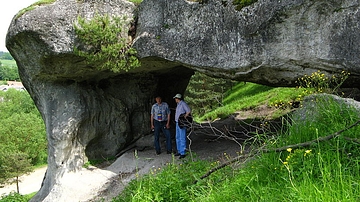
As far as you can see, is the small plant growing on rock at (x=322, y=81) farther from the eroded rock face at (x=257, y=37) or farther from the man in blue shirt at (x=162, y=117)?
the man in blue shirt at (x=162, y=117)

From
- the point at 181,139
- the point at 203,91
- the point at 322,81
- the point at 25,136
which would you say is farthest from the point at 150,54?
the point at 25,136

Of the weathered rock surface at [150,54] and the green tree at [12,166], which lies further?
the green tree at [12,166]

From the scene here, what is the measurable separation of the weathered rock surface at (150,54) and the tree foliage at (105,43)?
29 cm

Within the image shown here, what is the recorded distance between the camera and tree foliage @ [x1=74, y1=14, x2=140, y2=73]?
27.8 feet

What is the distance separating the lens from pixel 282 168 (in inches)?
175

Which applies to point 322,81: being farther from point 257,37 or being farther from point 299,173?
point 299,173

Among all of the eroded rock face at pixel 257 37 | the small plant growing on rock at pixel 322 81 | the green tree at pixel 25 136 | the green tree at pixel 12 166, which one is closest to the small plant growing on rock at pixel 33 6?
the eroded rock face at pixel 257 37

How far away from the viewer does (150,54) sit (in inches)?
344

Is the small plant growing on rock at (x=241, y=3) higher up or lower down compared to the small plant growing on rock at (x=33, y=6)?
lower down

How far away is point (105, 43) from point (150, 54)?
119 centimetres

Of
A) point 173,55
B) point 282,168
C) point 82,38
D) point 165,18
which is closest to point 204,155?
point 173,55

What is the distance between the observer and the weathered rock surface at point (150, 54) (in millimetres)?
6969

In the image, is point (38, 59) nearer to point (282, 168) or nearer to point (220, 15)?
point (220, 15)

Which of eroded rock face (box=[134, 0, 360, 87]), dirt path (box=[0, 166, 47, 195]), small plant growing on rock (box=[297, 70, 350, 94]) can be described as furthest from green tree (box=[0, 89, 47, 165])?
small plant growing on rock (box=[297, 70, 350, 94])
